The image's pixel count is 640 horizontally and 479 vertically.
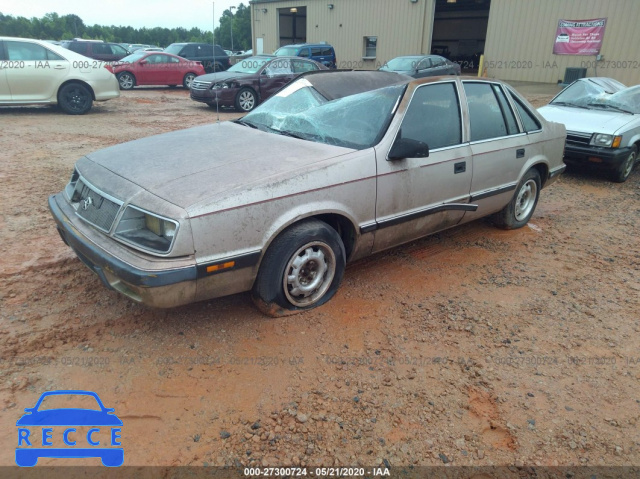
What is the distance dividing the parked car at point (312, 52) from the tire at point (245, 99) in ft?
18.1

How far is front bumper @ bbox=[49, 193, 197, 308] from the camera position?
2.66 m

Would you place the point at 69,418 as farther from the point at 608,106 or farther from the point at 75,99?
the point at 75,99

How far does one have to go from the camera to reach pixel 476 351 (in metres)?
3.16

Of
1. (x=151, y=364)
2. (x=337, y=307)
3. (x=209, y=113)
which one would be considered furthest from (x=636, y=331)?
(x=209, y=113)

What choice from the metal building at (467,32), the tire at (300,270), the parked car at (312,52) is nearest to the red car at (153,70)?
the parked car at (312,52)

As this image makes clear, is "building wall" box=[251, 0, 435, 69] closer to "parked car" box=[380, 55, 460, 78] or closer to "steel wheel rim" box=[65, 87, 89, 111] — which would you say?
"parked car" box=[380, 55, 460, 78]

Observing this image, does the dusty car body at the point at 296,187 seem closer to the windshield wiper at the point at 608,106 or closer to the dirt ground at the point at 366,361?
the dirt ground at the point at 366,361

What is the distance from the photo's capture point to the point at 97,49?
20.5m

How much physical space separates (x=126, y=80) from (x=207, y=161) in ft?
52.7

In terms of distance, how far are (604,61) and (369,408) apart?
18782 mm

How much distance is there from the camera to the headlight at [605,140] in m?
6.95

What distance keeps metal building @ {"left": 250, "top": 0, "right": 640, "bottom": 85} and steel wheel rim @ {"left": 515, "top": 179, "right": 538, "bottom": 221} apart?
14574 millimetres

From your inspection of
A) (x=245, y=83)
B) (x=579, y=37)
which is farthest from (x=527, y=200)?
(x=579, y=37)

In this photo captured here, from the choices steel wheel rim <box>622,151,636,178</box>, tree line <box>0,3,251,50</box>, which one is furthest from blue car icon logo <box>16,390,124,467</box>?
tree line <box>0,3,251,50</box>
